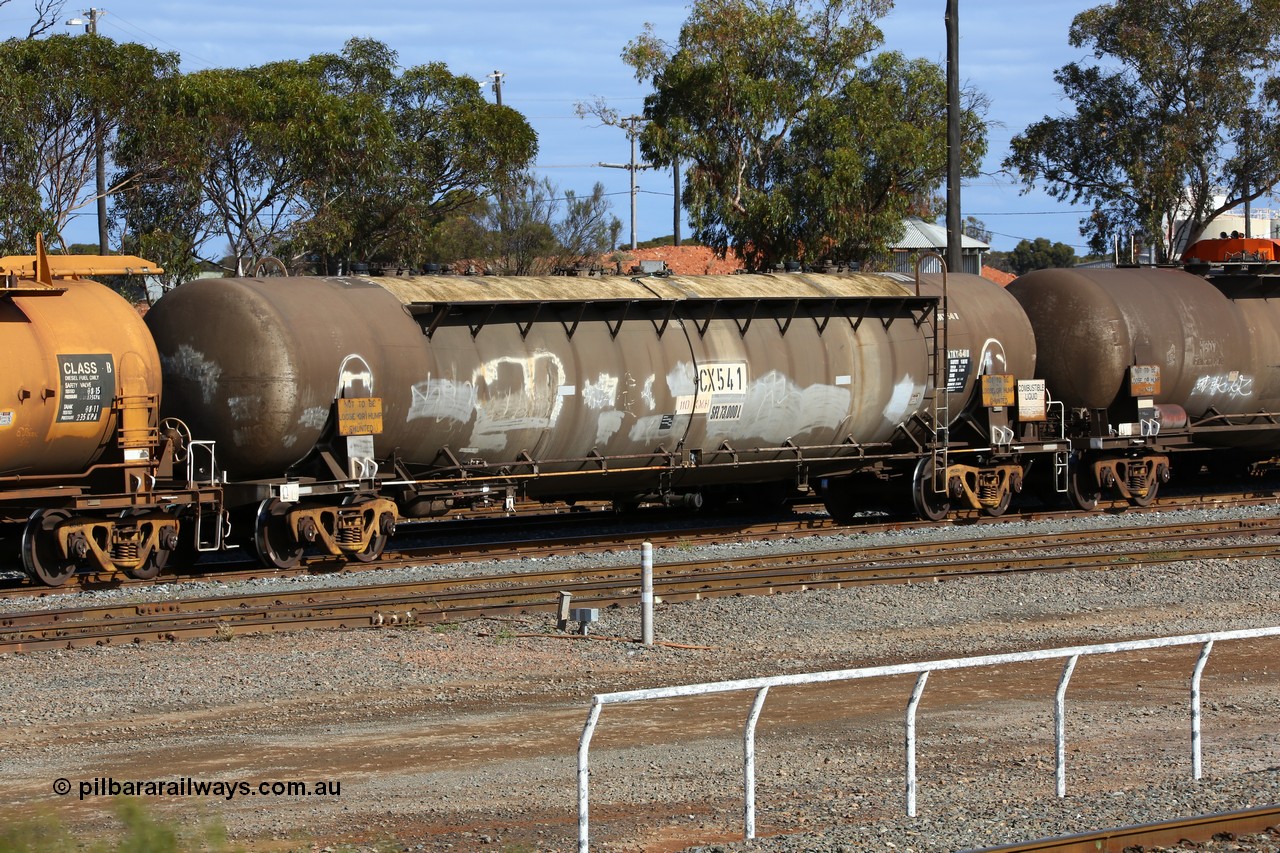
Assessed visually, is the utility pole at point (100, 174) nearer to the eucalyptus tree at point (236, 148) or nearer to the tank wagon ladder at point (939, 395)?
the eucalyptus tree at point (236, 148)

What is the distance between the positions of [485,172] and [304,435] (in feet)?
83.5

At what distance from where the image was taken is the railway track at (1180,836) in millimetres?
7352

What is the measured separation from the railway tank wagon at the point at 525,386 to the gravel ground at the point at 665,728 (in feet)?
10.2

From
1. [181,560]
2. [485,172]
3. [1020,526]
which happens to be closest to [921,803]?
[181,560]

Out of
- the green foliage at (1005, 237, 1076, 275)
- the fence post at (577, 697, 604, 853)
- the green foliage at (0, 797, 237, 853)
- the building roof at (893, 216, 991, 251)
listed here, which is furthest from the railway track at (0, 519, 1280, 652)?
the green foliage at (1005, 237, 1076, 275)

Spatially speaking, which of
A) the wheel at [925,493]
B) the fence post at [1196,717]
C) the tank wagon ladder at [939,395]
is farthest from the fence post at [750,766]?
the wheel at [925,493]

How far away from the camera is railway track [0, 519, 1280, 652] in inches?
563

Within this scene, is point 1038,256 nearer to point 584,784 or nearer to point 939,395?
point 939,395

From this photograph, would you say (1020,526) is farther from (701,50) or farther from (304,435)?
(701,50)

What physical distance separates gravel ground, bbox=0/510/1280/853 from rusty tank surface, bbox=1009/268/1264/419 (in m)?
8.99

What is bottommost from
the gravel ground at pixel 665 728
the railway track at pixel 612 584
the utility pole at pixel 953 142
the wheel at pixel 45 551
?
the gravel ground at pixel 665 728

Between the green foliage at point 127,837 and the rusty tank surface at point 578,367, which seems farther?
the rusty tank surface at point 578,367

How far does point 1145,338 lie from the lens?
80.5 feet

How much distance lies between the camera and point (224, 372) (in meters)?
17.8
